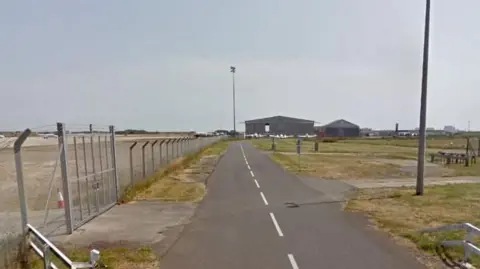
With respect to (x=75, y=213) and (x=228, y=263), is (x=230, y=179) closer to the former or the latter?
(x=75, y=213)

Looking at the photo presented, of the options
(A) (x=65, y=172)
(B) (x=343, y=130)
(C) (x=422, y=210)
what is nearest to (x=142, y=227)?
(A) (x=65, y=172)

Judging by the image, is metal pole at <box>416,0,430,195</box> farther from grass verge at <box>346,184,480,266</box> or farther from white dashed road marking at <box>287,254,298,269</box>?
white dashed road marking at <box>287,254,298,269</box>

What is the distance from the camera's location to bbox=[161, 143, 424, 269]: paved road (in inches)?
276

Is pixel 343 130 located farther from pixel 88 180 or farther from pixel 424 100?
pixel 88 180

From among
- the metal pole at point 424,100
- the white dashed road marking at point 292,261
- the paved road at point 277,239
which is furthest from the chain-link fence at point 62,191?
the metal pole at point 424,100

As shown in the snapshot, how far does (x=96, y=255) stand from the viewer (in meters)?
5.94

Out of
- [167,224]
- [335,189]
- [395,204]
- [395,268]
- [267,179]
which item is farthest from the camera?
[267,179]

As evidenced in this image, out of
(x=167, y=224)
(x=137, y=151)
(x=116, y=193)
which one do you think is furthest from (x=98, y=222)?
(x=137, y=151)

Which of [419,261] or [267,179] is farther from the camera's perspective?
[267,179]

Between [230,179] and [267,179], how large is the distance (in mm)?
2085

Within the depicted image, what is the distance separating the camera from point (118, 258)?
7.21m

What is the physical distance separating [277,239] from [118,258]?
3608 millimetres

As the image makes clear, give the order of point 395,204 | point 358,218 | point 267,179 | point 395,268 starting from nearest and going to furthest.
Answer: point 395,268, point 358,218, point 395,204, point 267,179

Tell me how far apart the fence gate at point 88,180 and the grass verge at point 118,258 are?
209 centimetres
